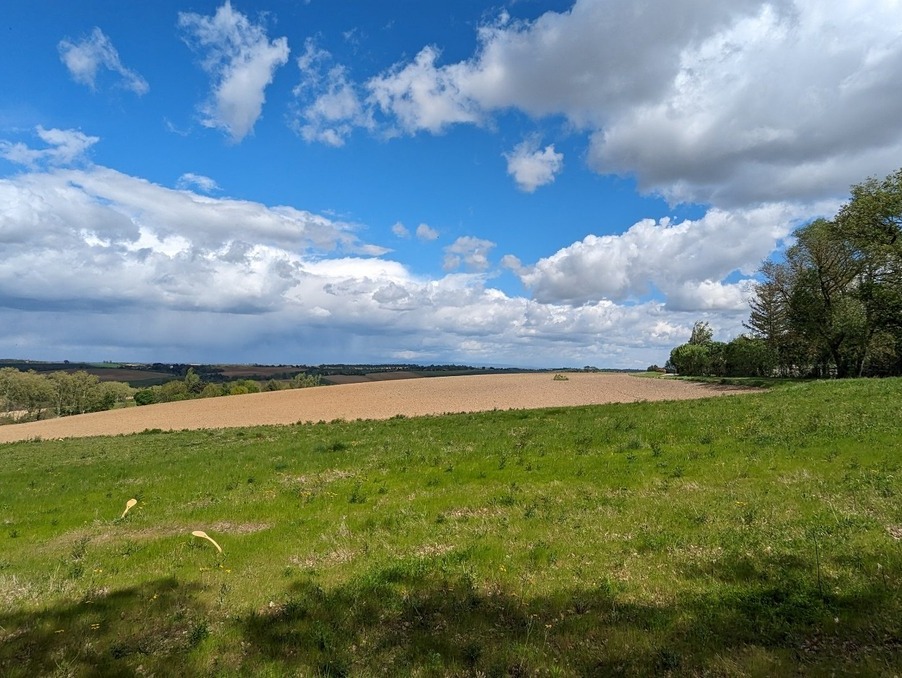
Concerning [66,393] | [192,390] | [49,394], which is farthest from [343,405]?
[66,393]

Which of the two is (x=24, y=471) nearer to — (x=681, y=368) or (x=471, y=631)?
(x=471, y=631)

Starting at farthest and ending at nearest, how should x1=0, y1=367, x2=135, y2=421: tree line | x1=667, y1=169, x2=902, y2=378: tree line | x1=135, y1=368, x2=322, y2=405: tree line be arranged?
x1=0, y1=367, x2=135, y2=421: tree line → x1=135, y1=368, x2=322, y2=405: tree line → x1=667, y1=169, x2=902, y2=378: tree line

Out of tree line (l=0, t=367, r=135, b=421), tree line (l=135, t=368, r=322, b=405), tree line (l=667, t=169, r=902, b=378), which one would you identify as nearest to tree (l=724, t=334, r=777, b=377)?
tree line (l=667, t=169, r=902, b=378)

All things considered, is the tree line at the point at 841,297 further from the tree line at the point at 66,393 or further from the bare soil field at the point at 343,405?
the tree line at the point at 66,393

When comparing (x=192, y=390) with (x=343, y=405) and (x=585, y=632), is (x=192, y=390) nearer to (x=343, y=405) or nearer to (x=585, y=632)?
(x=343, y=405)

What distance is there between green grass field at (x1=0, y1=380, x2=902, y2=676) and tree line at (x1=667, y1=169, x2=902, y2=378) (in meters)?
44.1

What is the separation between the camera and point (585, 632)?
6727 mm

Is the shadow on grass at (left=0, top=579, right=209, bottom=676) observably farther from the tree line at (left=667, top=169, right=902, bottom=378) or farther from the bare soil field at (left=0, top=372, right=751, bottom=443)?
the tree line at (left=667, top=169, right=902, bottom=378)

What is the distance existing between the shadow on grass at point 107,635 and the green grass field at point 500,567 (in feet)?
0.13

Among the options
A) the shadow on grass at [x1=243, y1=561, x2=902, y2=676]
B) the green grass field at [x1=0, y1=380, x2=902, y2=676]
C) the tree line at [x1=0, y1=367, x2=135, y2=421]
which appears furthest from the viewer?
the tree line at [x1=0, y1=367, x2=135, y2=421]

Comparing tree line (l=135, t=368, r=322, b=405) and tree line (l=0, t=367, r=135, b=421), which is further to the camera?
tree line (l=0, t=367, r=135, b=421)

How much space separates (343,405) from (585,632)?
63.8 metres

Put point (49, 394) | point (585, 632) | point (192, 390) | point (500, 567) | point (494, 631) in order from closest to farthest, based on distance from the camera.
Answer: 1. point (585, 632)
2. point (494, 631)
3. point (500, 567)
4. point (49, 394)
5. point (192, 390)

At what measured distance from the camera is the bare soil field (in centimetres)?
5744
